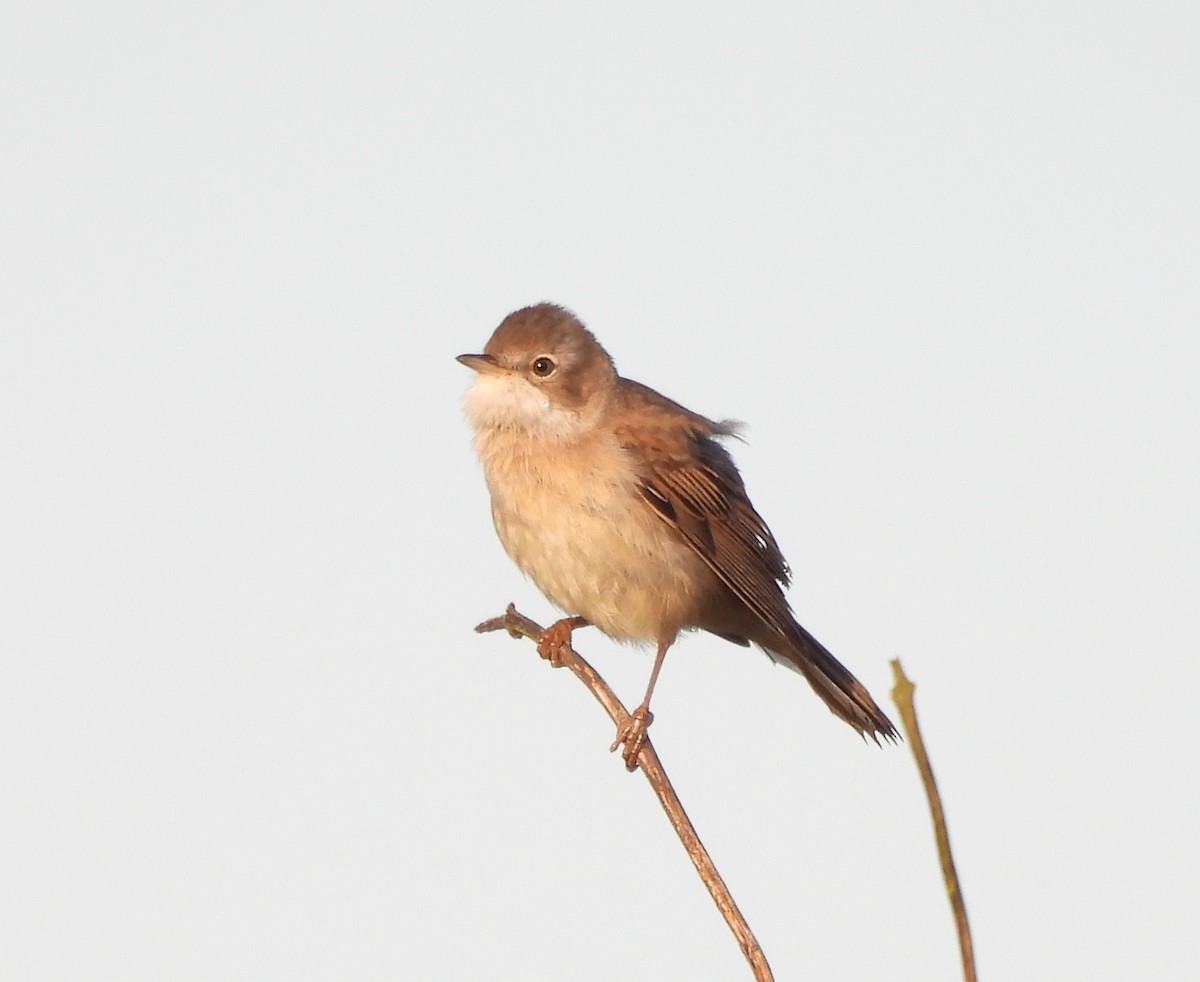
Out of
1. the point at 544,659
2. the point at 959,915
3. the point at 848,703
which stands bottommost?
the point at 959,915

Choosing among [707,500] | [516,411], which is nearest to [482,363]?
[516,411]

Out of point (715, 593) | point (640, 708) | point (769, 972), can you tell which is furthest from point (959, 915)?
point (715, 593)

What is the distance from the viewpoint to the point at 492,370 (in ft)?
21.0

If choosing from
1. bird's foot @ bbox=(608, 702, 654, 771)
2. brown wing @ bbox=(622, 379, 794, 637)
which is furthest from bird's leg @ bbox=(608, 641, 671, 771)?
brown wing @ bbox=(622, 379, 794, 637)

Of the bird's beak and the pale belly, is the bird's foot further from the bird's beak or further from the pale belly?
the bird's beak

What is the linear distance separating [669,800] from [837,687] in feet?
10.3

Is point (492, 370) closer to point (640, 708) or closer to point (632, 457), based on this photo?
point (632, 457)

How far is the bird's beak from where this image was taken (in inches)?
250

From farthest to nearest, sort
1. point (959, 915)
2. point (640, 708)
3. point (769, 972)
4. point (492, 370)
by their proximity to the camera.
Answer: point (492, 370) → point (640, 708) → point (769, 972) → point (959, 915)

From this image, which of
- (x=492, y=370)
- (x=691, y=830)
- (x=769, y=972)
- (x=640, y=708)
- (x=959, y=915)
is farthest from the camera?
(x=492, y=370)

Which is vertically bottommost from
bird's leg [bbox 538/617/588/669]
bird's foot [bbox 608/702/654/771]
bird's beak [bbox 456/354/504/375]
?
bird's foot [bbox 608/702/654/771]

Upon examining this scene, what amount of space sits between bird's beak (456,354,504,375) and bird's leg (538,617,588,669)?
3.38 ft

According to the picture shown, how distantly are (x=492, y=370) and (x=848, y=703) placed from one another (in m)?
1.91


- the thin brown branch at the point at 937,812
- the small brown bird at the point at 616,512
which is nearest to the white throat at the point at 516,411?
the small brown bird at the point at 616,512
